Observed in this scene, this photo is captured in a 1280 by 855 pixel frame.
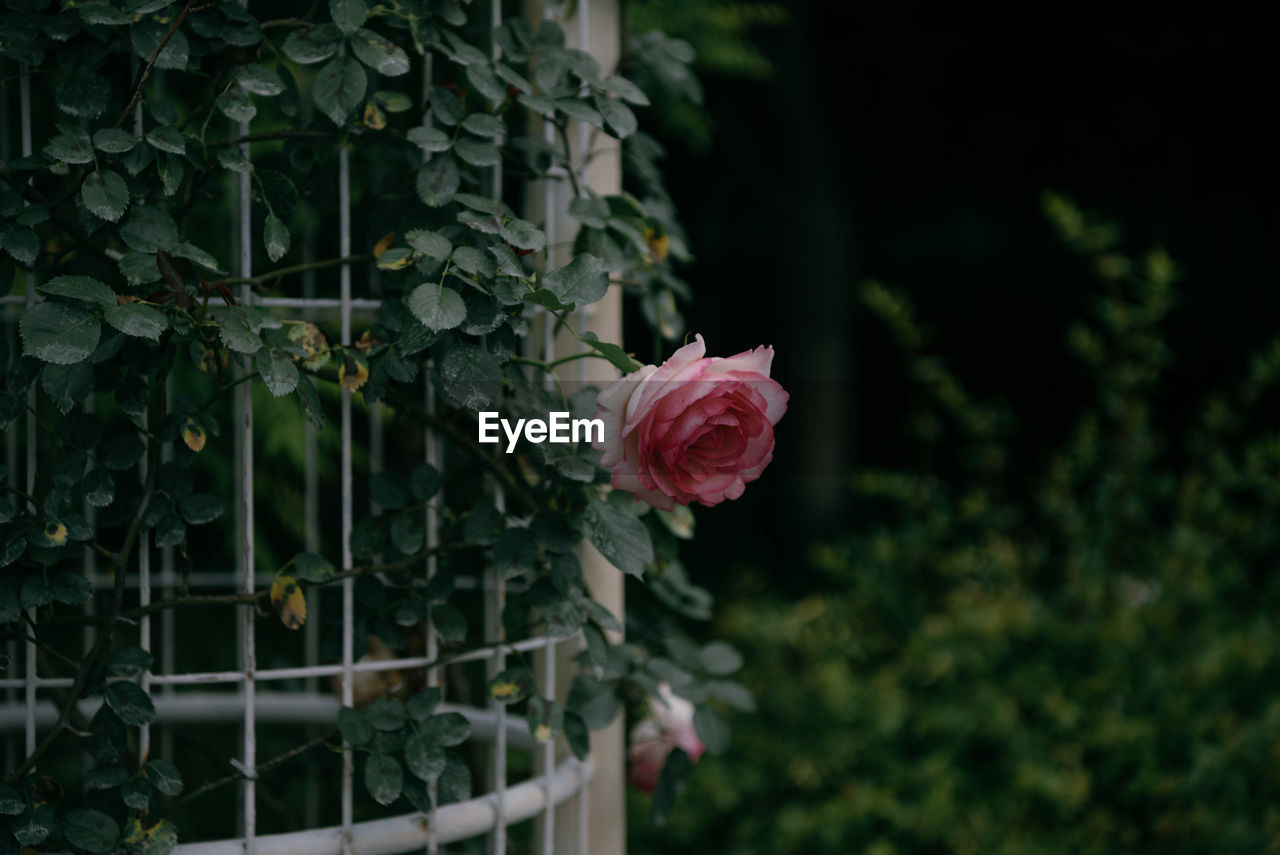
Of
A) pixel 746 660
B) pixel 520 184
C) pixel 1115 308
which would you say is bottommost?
pixel 746 660

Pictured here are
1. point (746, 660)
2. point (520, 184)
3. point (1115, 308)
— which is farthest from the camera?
point (746, 660)

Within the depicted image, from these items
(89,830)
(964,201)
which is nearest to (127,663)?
(89,830)


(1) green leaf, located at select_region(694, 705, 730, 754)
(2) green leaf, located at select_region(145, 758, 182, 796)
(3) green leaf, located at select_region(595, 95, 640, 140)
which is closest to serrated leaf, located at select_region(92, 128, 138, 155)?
(3) green leaf, located at select_region(595, 95, 640, 140)

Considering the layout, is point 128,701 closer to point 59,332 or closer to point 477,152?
point 59,332

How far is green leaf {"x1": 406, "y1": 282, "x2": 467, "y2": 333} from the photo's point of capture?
85cm

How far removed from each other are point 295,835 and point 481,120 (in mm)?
690

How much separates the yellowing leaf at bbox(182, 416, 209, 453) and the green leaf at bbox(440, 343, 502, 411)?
0.73ft

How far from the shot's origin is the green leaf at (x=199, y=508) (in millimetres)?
985

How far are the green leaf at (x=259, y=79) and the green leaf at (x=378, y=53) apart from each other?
0.07 meters

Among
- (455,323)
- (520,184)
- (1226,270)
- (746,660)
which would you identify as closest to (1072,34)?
(1226,270)

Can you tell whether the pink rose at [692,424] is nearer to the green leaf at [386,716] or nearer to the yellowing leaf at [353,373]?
the yellowing leaf at [353,373]

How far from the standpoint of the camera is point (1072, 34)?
538 cm

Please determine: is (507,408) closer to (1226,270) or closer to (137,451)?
(137,451)

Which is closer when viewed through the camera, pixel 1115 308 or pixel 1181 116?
pixel 1115 308
